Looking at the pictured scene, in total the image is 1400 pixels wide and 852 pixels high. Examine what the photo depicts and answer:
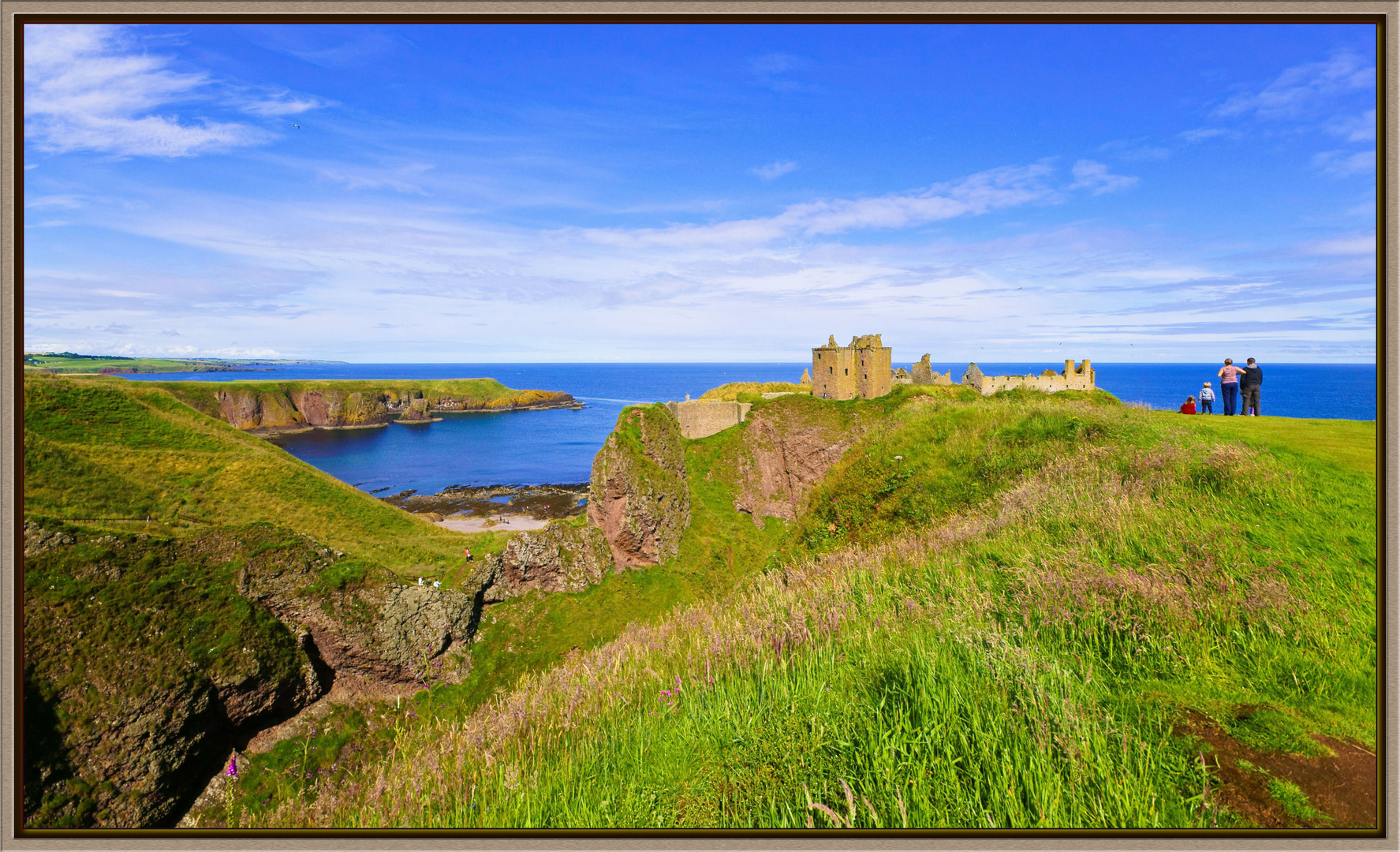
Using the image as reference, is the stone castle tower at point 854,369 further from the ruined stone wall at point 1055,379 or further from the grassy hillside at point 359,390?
the grassy hillside at point 359,390

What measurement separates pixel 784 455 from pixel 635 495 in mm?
18026

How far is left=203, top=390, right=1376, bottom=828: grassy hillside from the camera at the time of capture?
9.26 ft

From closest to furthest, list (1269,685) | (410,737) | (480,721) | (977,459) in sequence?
(1269,685)
(410,737)
(480,721)
(977,459)

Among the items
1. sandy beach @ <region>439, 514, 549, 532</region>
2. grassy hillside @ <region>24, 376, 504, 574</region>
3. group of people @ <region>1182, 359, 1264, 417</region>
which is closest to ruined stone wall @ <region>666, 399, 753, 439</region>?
grassy hillside @ <region>24, 376, 504, 574</region>

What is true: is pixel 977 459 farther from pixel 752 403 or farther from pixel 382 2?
pixel 752 403

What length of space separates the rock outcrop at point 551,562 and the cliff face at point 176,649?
4227 millimetres

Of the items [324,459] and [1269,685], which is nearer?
[1269,685]

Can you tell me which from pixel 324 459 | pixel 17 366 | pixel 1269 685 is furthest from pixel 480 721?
pixel 324 459

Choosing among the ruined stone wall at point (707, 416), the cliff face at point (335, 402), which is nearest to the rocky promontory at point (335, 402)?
the cliff face at point (335, 402)

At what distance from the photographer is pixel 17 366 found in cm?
443

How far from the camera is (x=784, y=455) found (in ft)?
151

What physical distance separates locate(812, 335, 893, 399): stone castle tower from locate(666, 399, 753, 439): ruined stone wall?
7685mm

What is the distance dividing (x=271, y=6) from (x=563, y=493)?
81529 mm

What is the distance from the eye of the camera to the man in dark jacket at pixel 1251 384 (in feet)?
49.9
